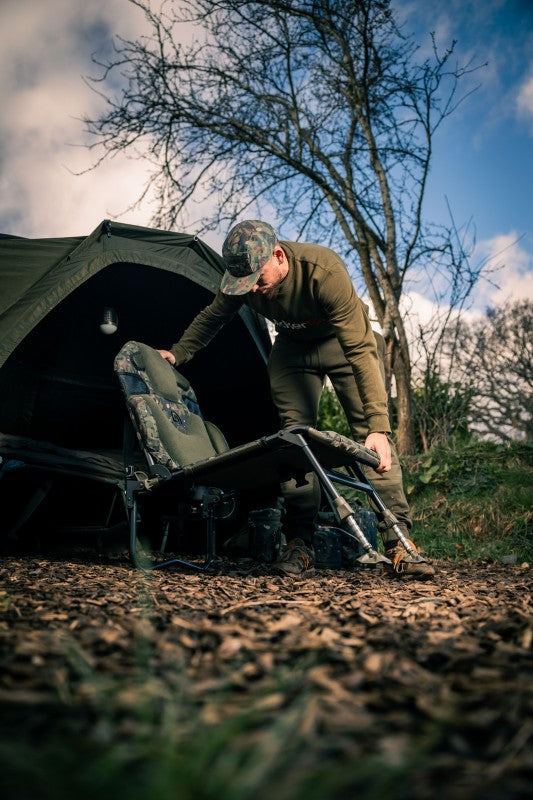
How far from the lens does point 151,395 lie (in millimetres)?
3604

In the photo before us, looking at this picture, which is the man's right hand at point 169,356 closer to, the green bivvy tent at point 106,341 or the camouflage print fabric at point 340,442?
the green bivvy tent at point 106,341

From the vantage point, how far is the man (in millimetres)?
3332

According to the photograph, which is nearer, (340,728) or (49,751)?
(49,751)

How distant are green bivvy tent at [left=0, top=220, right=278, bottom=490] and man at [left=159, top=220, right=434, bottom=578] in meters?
0.74

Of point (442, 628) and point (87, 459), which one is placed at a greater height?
point (87, 459)

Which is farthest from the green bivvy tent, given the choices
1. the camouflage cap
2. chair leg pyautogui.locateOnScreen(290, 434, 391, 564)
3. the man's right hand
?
chair leg pyautogui.locateOnScreen(290, 434, 391, 564)

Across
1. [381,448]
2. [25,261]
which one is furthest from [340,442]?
[25,261]

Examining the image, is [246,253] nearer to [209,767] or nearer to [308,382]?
[308,382]

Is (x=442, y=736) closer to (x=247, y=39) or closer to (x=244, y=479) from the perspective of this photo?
(x=244, y=479)

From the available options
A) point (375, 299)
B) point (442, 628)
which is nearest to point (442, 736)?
point (442, 628)

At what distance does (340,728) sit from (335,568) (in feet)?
10.0

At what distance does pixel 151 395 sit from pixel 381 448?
137 cm

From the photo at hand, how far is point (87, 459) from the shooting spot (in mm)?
4211

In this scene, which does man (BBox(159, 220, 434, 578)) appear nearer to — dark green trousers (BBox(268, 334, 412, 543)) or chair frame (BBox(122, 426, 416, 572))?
dark green trousers (BBox(268, 334, 412, 543))
